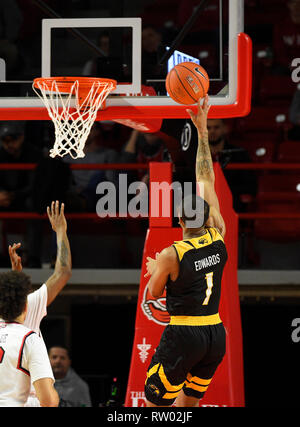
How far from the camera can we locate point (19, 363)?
3969 mm

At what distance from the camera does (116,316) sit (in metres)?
8.37

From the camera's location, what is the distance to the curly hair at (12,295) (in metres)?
4.06

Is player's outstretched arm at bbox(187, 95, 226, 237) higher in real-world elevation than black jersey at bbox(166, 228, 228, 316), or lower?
higher

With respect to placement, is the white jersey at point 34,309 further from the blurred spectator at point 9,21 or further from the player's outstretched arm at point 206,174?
the blurred spectator at point 9,21

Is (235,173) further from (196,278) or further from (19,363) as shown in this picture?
(19,363)

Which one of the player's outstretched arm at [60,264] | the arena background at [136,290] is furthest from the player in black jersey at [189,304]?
the arena background at [136,290]

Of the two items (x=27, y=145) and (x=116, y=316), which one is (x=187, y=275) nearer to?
(x=116, y=316)

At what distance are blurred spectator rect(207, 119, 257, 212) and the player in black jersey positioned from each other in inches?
107

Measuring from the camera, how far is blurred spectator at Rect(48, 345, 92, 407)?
741cm

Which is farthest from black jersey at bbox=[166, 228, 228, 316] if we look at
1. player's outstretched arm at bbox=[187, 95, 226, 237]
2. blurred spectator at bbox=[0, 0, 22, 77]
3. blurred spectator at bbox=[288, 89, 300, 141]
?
blurred spectator at bbox=[0, 0, 22, 77]

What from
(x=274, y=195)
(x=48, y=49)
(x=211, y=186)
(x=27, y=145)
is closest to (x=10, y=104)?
(x=48, y=49)

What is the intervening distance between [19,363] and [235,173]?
4.78m

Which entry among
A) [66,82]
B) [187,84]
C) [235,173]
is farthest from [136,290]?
[187,84]

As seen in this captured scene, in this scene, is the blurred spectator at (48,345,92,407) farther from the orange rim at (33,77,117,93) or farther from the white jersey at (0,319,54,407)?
Result: the white jersey at (0,319,54,407)
